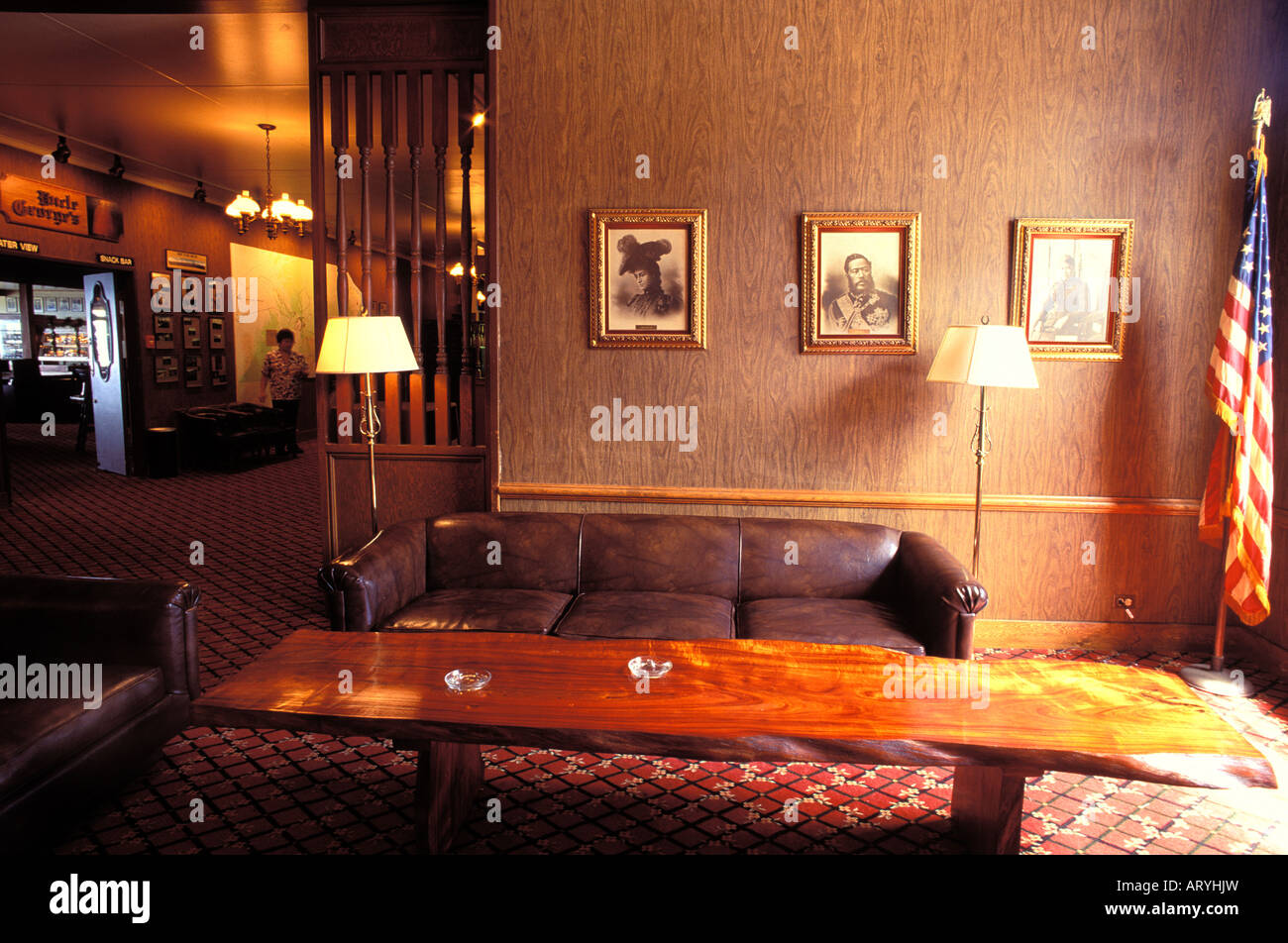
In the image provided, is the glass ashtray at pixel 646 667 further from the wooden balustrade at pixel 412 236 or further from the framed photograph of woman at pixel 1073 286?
the framed photograph of woman at pixel 1073 286

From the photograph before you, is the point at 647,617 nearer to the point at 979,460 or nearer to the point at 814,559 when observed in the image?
the point at 814,559

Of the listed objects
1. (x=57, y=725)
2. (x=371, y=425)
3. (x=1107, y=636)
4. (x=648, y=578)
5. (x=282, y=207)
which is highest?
(x=282, y=207)

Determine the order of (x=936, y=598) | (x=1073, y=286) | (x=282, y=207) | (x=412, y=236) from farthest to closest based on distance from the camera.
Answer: (x=282, y=207)
(x=412, y=236)
(x=1073, y=286)
(x=936, y=598)

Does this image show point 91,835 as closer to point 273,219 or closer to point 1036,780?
point 1036,780

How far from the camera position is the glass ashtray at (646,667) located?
96.0 inches

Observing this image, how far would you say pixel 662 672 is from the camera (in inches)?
96.6

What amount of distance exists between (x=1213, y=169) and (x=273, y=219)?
27.6ft

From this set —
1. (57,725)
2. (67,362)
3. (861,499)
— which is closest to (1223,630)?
(861,499)

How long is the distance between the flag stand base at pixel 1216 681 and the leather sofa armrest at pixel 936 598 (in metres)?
1.41

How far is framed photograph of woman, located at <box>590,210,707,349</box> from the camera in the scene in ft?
13.6

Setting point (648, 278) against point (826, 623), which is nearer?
point (826, 623)

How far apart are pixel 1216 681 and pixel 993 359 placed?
1891 mm

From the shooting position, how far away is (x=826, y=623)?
3.29m
